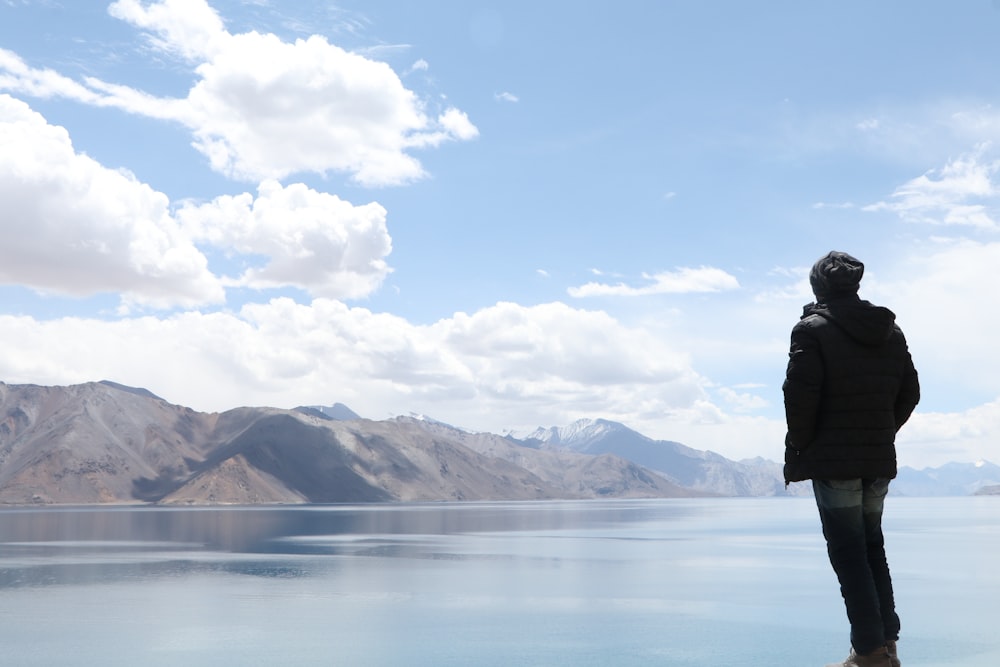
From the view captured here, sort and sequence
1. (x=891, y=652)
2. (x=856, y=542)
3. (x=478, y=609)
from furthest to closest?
(x=478, y=609)
(x=891, y=652)
(x=856, y=542)

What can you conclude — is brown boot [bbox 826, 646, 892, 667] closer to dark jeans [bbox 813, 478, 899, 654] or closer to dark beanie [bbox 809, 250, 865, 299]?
dark jeans [bbox 813, 478, 899, 654]

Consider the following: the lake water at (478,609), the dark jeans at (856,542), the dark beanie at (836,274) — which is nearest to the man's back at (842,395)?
the dark jeans at (856,542)

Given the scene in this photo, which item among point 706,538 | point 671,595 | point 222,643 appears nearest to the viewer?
point 222,643

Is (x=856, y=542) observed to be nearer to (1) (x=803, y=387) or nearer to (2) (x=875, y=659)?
(2) (x=875, y=659)

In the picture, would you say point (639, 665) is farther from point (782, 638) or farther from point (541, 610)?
point (541, 610)

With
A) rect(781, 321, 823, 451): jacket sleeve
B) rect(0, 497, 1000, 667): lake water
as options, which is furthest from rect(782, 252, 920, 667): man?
rect(0, 497, 1000, 667): lake water

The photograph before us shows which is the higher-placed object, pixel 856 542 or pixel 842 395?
pixel 842 395

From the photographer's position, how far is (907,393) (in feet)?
31.4

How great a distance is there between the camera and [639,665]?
29281mm

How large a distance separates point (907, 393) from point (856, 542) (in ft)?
5.38

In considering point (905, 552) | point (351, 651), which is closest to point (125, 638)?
point (351, 651)

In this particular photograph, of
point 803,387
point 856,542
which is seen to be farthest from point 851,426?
point 856,542

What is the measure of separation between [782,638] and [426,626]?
14363mm

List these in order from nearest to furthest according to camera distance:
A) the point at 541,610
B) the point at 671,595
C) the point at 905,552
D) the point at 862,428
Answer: the point at 862,428 → the point at 541,610 → the point at 671,595 → the point at 905,552
